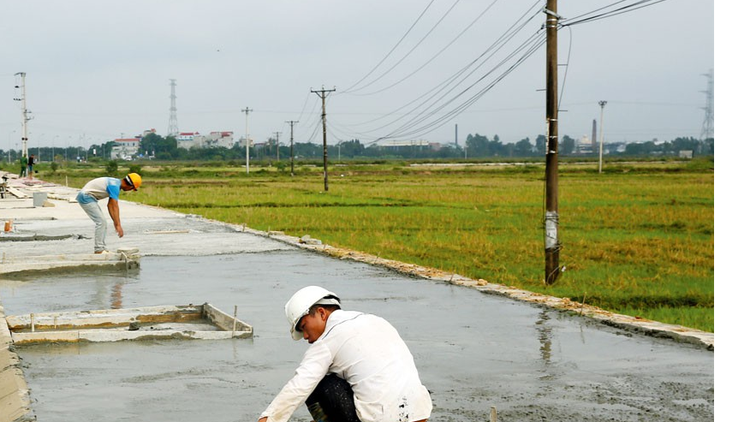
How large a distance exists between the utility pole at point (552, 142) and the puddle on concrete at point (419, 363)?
279 centimetres

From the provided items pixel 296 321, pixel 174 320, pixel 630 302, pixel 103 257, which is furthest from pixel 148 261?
pixel 296 321

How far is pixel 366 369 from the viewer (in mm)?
4812

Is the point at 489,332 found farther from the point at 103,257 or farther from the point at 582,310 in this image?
the point at 103,257

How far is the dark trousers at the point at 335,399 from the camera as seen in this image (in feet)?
16.0

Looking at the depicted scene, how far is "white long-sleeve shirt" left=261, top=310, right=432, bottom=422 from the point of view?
4750 mm

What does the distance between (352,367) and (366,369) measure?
0.07 meters

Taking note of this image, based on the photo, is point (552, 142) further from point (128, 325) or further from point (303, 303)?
point (303, 303)

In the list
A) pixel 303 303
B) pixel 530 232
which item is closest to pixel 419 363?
pixel 303 303

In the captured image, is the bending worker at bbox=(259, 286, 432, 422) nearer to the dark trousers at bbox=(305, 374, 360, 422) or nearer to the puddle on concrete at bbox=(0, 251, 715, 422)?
the dark trousers at bbox=(305, 374, 360, 422)

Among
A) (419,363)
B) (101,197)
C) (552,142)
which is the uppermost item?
(552,142)

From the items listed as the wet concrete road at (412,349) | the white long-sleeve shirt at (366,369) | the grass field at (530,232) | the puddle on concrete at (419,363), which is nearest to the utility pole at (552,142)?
the grass field at (530,232)

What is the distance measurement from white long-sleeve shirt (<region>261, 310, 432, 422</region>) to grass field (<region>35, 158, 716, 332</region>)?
4455mm

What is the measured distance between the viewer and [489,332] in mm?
10680

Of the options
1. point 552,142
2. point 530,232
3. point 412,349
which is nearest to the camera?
point 412,349
